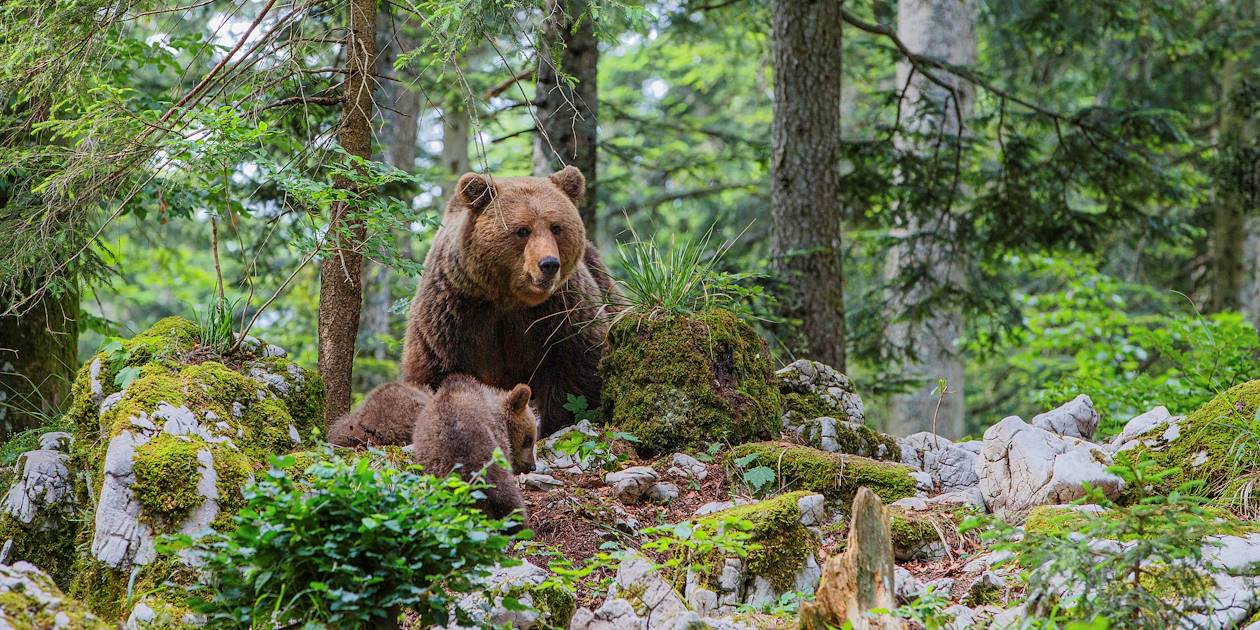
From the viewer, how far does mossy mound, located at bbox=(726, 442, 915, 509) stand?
573 centimetres

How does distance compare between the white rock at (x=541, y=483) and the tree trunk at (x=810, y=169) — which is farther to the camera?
the tree trunk at (x=810, y=169)

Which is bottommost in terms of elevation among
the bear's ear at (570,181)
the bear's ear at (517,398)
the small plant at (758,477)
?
the small plant at (758,477)

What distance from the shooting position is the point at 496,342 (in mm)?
7355

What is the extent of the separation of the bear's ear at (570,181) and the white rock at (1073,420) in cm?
Result: 334

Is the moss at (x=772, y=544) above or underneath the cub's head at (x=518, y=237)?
underneath

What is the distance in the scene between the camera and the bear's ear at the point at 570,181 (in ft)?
24.0

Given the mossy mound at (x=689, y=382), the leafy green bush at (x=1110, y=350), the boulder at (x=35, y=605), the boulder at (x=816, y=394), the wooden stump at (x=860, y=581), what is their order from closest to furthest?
the boulder at (x=35, y=605) → the wooden stump at (x=860, y=581) → the mossy mound at (x=689, y=382) → the boulder at (x=816, y=394) → the leafy green bush at (x=1110, y=350)

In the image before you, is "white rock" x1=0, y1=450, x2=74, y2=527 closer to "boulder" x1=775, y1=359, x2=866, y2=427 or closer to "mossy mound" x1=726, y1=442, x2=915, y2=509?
"mossy mound" x1=726, y1=442, x2=915, y2=509

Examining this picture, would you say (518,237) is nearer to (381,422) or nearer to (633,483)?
(381,422)

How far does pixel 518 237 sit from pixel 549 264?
0.38m

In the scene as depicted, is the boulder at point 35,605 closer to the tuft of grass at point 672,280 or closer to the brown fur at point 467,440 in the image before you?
the brown fur at point 467,440

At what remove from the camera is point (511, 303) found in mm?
7148

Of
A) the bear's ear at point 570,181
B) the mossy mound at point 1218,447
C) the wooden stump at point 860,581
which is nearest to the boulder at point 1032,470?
the mossy mound at point 1218,447

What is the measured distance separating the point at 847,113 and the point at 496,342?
19108mm
